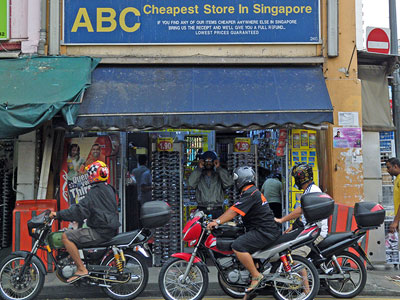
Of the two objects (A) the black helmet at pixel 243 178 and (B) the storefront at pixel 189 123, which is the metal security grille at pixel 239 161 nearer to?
(B) the storefront at pixel 189 123

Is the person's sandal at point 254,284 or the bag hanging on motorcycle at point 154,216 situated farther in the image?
the bag hanging on motorcycle at point 154,216

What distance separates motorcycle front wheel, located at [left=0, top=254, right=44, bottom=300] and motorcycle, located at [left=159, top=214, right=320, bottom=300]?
5.74 feet

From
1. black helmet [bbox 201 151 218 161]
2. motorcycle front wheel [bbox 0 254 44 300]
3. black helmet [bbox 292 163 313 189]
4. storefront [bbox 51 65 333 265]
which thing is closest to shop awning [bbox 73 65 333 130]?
storefront [bbox 51 65 333 265]

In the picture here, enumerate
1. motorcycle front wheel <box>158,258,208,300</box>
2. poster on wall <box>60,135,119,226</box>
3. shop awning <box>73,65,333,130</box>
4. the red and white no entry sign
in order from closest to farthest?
motorcycle front wheel <box>158,258,208,300</box> < shop awning <box>73,65,333,130</box> < poster on wall <box>60,135,119,226</box> < the red and white no entry sign

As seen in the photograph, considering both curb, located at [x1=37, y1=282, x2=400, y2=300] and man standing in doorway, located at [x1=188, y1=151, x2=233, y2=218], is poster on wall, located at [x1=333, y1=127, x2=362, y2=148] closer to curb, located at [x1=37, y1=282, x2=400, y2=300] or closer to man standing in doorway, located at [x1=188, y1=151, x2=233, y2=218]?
man standing in doorway, located at [x1=188, y1=151, x2=233, y2=218]

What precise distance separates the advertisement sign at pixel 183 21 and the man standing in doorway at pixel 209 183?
2296 mm

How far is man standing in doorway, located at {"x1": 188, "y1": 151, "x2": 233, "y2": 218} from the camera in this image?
924cm

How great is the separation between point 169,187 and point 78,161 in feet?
5.83

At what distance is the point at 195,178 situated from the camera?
9242mm

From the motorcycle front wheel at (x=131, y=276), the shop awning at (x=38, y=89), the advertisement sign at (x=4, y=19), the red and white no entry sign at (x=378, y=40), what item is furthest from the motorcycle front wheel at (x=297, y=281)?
the advertisement sign at (x=4, y=19)

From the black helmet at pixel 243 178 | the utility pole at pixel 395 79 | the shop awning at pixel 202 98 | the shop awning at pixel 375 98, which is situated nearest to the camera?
the black helmet at pixel 243 178

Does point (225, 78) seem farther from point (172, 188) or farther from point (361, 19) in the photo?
point (361, 19)

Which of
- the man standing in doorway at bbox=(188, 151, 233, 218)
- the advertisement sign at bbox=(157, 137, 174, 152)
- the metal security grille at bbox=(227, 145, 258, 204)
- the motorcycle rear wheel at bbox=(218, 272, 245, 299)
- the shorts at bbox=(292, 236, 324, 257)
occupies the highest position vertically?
the advertisement sign at bbox=(157, 137, 174, 152)

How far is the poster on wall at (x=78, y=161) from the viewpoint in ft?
29.9
